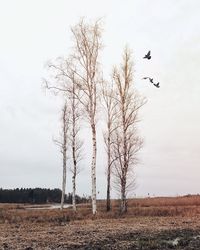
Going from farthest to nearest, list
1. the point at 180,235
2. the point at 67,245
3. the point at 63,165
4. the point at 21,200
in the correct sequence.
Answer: the point at 21,200, the point at 63,165, the point at 180,235, the point at 67,245

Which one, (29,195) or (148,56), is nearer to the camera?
(148,56)

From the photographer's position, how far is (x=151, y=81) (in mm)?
21312

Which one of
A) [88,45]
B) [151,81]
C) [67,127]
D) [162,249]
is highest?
[88,45]

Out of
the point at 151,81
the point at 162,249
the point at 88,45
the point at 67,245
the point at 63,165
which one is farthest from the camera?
the point at 63,165

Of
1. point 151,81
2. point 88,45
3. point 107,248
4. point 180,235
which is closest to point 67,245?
point 107,248

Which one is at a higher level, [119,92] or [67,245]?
[119,92]

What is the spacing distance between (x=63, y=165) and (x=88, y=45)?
17.3 meters

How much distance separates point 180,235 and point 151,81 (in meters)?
6.95

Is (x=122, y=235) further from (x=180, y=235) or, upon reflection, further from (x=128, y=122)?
(x=128, y=122)

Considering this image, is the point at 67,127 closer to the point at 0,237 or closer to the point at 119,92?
the point at 119,92

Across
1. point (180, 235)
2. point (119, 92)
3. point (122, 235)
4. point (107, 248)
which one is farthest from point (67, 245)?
point (119, 92)

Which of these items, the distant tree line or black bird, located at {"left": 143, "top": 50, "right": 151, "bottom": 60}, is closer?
black bird, located at {"left": 143, "top": 50, "right": 151, "bottom": 60}

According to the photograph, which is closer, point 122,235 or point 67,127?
point 122,235

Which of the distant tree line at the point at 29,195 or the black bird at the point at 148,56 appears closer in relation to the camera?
the black bird at the point at 148,56
